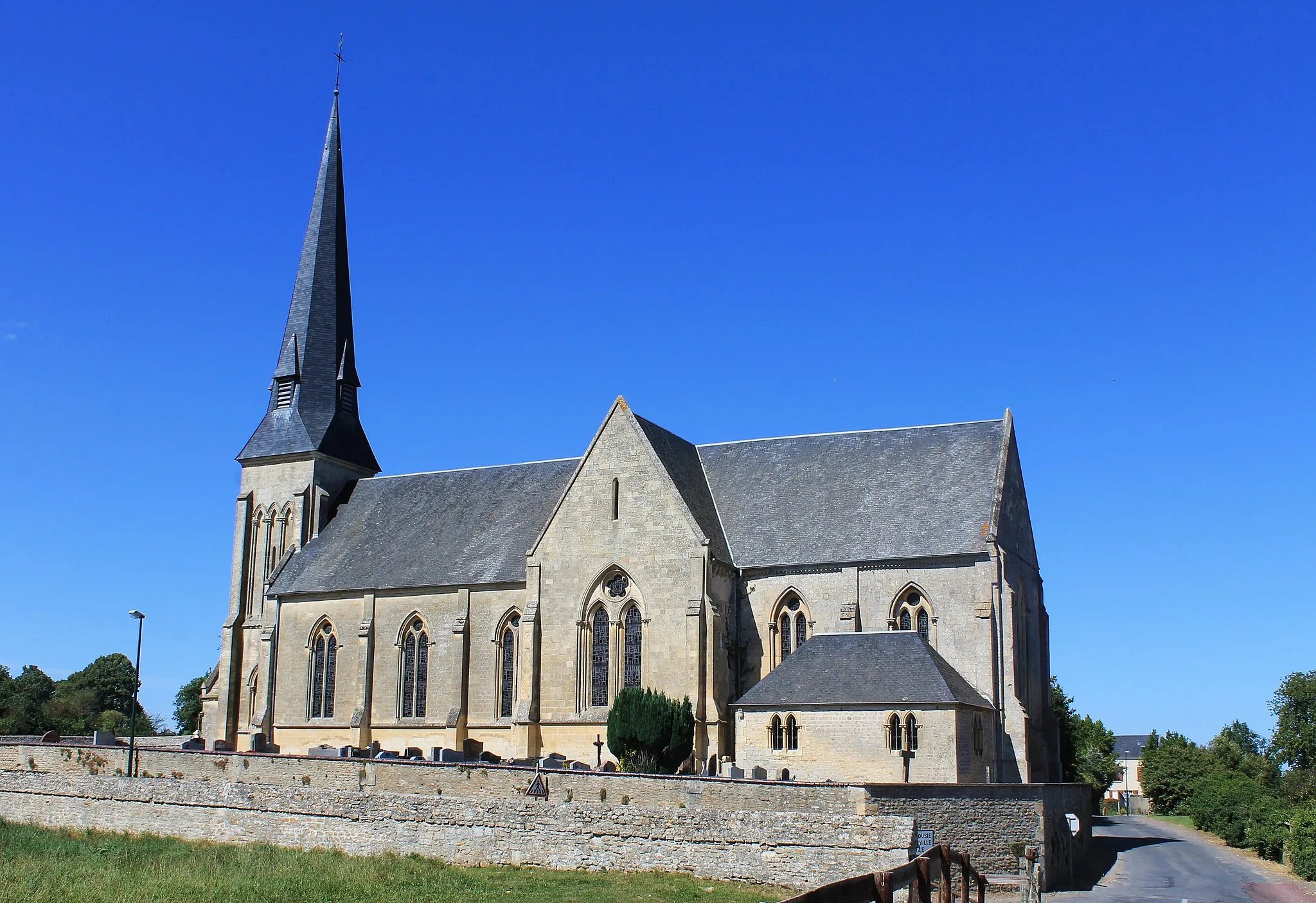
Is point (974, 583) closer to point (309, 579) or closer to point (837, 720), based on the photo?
point (837, 720)

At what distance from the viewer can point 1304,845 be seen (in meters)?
37.7

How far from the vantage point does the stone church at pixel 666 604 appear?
38.4m

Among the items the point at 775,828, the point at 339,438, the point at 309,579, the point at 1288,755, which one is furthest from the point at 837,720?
the point at 1288,755

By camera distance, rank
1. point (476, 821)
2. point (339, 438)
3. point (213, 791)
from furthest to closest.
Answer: point (339, 438), point (213, 791), point (476, 821)

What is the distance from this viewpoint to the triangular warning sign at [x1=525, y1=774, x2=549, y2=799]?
33.4 meters

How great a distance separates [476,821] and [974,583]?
1809 cm

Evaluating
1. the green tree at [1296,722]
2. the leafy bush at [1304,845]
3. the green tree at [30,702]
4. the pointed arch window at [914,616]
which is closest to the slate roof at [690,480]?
the pointed arch window at [914,616]

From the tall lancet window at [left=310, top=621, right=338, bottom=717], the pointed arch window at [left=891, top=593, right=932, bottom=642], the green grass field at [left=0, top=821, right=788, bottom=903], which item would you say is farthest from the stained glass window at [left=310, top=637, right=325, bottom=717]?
the pointed arch window at [left=891, top=593, right=932, bottom=642]

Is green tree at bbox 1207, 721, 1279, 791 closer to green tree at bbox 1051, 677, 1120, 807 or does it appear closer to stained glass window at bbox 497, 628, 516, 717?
green tree at bbox 1051, 677, 1120, 807

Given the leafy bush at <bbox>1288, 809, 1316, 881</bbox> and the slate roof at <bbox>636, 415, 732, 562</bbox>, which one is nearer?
the leafy bush at <bbox>1288, 809, 1316, 881</bbox>

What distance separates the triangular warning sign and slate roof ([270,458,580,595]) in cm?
1430

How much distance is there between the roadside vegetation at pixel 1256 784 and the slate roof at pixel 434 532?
28.5m

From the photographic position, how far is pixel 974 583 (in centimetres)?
4100

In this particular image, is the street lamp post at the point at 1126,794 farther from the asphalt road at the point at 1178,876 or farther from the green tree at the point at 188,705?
the green tree at the point at 188,705
